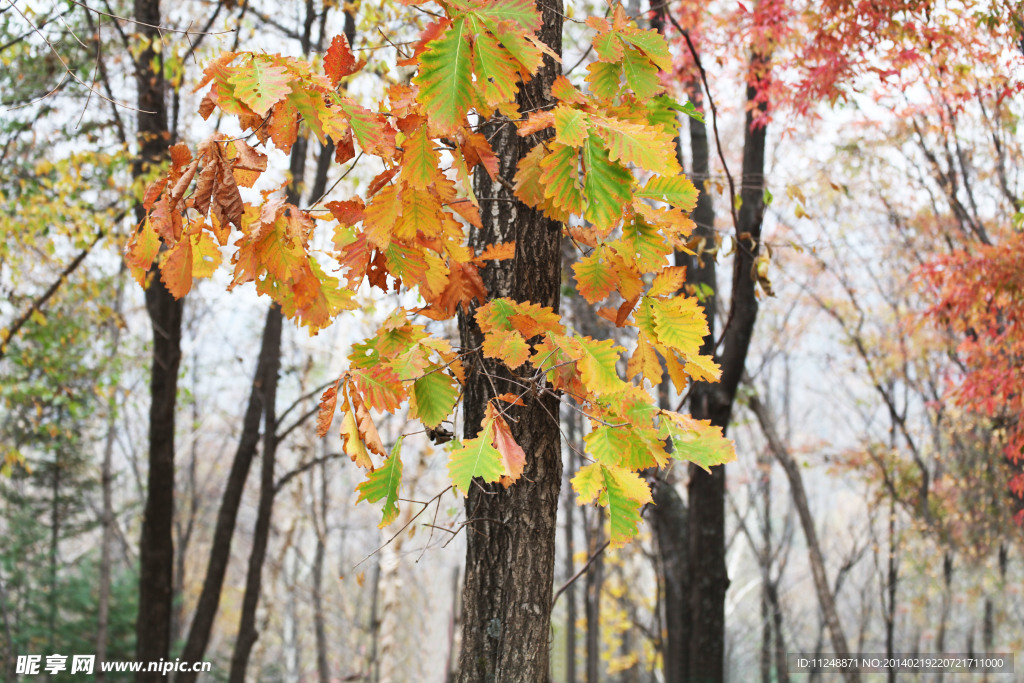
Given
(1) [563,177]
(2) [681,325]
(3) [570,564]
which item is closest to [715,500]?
(2) [681,325]

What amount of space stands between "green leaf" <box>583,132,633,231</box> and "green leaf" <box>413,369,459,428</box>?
50 cm

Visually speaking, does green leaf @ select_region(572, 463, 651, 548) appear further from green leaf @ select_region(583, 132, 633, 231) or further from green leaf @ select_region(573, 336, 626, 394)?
green leaf @ select_region(583, 132, 633, 231)

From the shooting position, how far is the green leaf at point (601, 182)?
3.92 ft

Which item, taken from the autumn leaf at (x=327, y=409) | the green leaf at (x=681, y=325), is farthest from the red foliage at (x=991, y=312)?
the autumn leaf at (x=327, y=409)

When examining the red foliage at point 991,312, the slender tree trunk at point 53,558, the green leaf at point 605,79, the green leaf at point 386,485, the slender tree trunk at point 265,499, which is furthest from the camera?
the slender tree trunk at point 53,558

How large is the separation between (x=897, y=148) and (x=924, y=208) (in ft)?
3.06

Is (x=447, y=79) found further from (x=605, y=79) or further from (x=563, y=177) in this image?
(x=605, y=79)

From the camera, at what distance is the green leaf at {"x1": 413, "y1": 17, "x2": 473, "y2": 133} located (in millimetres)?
1144

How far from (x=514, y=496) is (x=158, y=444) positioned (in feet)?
14.0

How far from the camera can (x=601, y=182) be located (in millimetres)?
1199

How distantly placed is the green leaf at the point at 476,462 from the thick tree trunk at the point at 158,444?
4.18m

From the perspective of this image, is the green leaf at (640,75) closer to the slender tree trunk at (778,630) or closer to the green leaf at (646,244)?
the green leaf at (646,244)

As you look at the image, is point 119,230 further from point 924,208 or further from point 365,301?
point 924,208

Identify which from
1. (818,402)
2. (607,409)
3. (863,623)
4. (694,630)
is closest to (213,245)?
(607,409)
